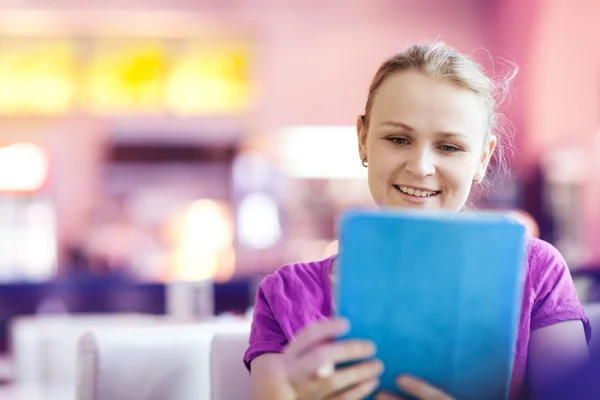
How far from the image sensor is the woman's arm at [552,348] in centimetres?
94

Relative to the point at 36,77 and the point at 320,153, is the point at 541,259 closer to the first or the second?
the point at 320,153

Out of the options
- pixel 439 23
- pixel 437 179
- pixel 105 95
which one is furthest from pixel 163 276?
pixel 437 179

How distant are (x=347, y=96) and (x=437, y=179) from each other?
5198 millimetres

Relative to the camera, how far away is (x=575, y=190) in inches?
203

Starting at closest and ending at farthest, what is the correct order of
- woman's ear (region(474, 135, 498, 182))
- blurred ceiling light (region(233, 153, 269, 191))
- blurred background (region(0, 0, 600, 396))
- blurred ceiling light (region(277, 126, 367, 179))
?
woman's ear (region(474, 135, 498, 182)) < blurred background (region(0, 0, 600, 396)) < blurred ceiling light (region(233, 153, 269, 191)) < blurred ceiling light (region(277, 126, 367, 179))

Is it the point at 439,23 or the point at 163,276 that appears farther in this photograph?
the point at 439,23

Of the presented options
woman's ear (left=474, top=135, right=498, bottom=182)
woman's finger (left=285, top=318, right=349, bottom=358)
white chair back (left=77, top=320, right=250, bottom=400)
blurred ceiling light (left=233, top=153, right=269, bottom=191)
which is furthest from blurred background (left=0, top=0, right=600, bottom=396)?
woman's finger (left=285, top=318, right=349, bottom=358)

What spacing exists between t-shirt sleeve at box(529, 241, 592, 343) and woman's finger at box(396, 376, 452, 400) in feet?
0.74

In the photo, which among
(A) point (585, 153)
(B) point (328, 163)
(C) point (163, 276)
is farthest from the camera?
(B) point (328, 163)

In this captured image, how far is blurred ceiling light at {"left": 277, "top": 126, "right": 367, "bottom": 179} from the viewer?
6.15 meters

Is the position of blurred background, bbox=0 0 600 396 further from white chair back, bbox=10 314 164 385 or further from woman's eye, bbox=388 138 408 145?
woman's eye, bbox=388 138 408 145

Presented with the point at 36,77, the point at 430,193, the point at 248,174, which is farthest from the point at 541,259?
the point at 36,77

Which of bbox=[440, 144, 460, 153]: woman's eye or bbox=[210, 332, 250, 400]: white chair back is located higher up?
bbox=[440, 144, 460, 153]: woman's eye

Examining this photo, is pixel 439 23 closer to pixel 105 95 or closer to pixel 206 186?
pixel 206 186
